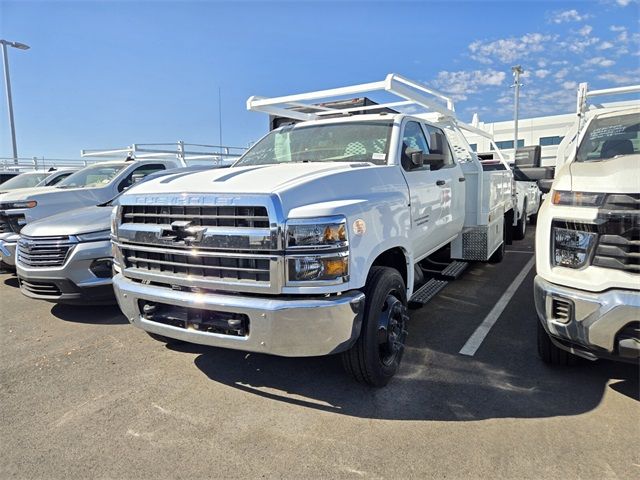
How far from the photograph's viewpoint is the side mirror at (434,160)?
13.5ft

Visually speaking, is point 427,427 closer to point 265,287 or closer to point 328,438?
point 328,438

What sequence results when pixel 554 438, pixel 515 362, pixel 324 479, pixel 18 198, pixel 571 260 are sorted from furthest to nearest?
pixel 18 198 → pixel 515 362 → pixel 571 260 → pixel 554 438 → pixel 324 479

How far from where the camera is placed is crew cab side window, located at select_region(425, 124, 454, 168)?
4.62m

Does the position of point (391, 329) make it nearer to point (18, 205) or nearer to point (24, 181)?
point (18, 205)

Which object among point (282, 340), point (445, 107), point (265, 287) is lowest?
point (282, 340)

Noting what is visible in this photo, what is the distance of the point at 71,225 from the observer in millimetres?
5086

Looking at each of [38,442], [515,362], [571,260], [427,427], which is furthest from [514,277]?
[38,442]

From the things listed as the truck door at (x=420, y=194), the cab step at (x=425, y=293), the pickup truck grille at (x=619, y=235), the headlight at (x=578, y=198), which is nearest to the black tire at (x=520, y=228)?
the cab step at (x=425, y=293)

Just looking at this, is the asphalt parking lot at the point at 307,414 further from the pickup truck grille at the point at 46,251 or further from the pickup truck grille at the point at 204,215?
the pickup truck grille at the point at 204,215

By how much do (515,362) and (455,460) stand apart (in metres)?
1.51

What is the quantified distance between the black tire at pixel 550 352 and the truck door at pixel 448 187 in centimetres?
156

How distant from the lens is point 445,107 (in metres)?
5.86

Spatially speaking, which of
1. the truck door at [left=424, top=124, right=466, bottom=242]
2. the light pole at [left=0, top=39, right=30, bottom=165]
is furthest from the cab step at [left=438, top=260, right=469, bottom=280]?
the light pole at [left=0, top=39, right=30, bottom=165]

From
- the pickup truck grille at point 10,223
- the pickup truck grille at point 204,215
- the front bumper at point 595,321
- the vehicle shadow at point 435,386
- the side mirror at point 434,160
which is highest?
Answer: the side mirror at point 434,160
